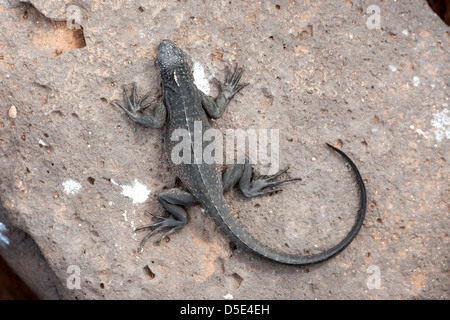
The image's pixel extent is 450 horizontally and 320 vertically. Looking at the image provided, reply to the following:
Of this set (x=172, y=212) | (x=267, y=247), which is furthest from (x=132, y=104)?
(x=267, y=247)

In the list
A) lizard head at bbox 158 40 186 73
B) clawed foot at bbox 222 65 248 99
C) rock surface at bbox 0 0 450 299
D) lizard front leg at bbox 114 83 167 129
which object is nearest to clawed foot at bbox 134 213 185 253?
rock surface at bbox 0 0 450 299

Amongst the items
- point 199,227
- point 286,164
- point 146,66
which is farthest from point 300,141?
point 146,66

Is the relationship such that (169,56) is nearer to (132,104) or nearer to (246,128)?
(132,104)

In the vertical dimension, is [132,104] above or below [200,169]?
above

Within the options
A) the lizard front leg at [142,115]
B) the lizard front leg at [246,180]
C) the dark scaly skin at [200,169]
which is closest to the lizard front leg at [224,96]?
the dark scaly skin at [200,169]

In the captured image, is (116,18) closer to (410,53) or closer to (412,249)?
(410,53)

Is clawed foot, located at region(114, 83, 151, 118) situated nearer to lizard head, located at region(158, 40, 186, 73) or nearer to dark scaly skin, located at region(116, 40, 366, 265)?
dark scaly skin, located at region(116, 40, 366, 265)

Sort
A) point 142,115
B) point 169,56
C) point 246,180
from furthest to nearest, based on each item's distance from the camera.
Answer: point 246,180
point 142,115
point 169,56
